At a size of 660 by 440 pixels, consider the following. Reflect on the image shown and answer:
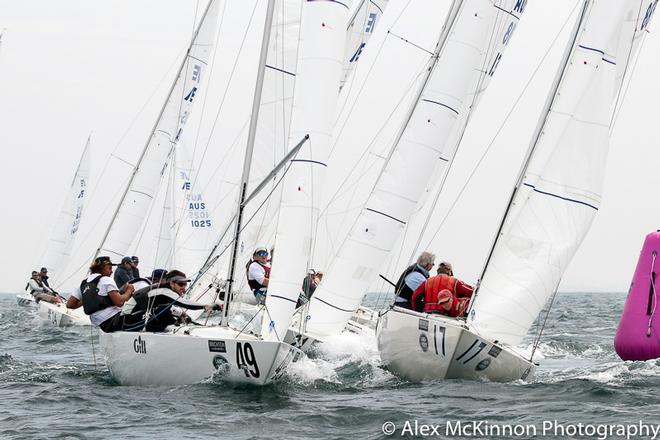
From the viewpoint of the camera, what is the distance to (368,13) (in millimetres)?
18469

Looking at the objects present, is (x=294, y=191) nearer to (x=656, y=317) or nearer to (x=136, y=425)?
(x=136, y=425)

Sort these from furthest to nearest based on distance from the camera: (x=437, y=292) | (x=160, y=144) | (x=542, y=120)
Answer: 1. (x=160, y=144)
2. (x=437, y=292)
3. (x=542, y=120)

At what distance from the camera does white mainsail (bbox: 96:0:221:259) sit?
22.6m

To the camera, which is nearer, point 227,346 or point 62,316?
point 227,346

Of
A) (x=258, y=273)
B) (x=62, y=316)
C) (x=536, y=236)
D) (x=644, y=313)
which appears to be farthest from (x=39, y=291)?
(x=644, y=313)

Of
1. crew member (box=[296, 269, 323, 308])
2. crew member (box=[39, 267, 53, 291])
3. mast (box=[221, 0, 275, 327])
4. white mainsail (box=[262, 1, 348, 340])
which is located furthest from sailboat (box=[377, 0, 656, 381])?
crew member (box=[39, 267, 53, 291])

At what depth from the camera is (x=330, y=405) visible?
947 centimetres

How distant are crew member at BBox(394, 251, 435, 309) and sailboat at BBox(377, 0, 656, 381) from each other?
1.24m

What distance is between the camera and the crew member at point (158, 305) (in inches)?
Answer: 426

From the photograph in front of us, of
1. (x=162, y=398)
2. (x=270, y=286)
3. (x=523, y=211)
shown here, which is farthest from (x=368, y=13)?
(x=162, y=398)

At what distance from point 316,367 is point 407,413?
8.31 ft

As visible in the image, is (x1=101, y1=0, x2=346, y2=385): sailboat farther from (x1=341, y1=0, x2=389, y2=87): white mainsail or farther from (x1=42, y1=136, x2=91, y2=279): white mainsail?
(x1=42, y1=136, x2=91, y2=279): white mainsail

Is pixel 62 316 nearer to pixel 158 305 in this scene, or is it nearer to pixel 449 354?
pixel 158 305

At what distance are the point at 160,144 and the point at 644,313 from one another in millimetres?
13546
